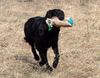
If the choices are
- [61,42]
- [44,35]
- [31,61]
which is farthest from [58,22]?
[61,42]

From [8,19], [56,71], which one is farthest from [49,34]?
[8,19]

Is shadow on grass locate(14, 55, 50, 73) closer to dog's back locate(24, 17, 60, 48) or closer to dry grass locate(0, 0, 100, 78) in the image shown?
dry grass locate(0, 0, 100, 78)

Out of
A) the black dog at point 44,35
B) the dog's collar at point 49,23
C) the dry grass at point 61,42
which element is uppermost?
the dog's collar at point 49,23

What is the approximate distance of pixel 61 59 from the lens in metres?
7.55

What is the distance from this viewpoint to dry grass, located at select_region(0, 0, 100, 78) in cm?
686

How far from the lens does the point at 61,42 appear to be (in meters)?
8.67

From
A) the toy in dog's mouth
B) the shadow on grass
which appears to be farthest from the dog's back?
the shadow on grass

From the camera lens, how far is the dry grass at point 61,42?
270 inches

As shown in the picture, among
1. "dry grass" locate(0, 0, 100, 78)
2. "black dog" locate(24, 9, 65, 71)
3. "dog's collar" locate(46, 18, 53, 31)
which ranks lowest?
"dry grass" locate(0, 0, 100, 78)

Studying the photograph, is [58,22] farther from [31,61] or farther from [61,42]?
[61,42]

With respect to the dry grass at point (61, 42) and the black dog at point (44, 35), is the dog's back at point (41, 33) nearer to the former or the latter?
the black dog at point (44, 35)

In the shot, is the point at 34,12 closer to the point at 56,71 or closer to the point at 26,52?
the point at 26,52

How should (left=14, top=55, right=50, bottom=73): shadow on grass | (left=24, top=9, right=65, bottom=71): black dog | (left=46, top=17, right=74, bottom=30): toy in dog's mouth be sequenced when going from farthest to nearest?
(left=14, top=55, right=50, bottom=73): shadow on grass, (left=24, top=9, right=65, bottom=71): black dog, (left=46, top=17, right=74, bottom=30): toy in dog's mouth

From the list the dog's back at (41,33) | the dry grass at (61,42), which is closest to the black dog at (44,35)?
the dog's back at (41,33)
